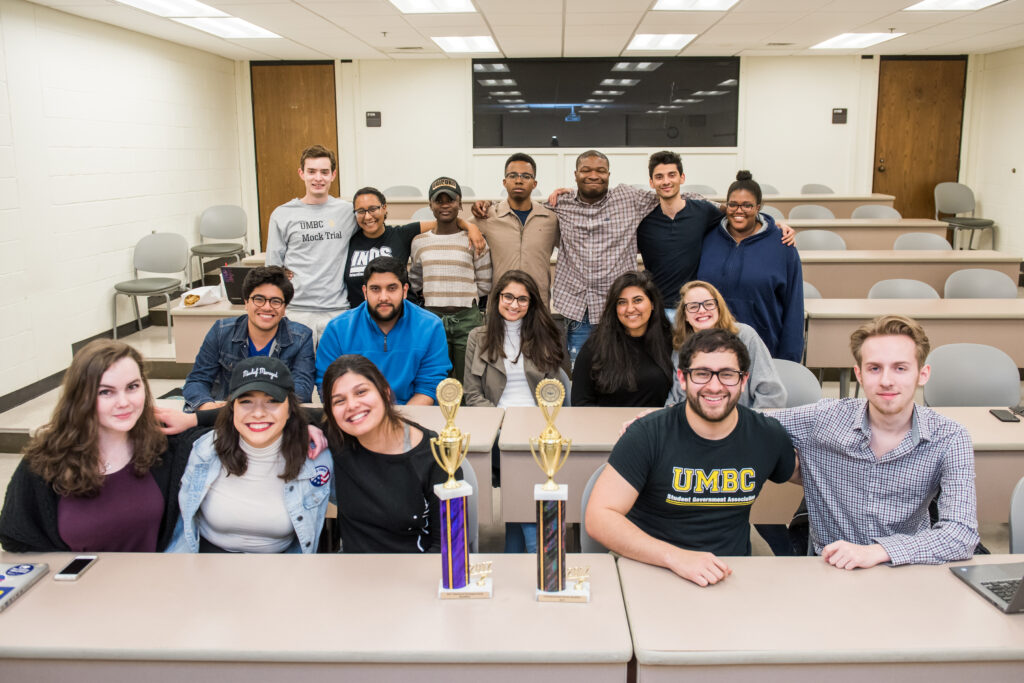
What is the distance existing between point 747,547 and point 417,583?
924mm

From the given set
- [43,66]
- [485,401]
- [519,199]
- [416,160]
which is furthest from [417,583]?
[416,160]

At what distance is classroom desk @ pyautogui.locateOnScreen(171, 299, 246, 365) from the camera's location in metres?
4.54

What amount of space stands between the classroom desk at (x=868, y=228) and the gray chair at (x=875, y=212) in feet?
1.56

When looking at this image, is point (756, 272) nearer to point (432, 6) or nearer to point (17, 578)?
point (17, 578)

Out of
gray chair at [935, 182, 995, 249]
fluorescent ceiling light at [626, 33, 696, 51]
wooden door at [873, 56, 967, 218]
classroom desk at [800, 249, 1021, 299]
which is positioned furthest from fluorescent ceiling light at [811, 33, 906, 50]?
classroom desk at [800, 249, 1021, 299]

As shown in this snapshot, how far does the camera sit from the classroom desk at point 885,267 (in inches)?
229

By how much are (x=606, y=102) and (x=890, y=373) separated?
8.69m

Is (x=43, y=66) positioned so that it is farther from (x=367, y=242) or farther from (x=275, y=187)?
(x=275, y=187)

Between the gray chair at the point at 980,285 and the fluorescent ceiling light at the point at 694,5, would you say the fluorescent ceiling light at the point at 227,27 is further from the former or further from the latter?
the gray chair at the point at 980,285

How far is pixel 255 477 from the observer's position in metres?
2.11

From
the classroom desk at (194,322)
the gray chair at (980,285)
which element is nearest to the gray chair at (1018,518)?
the gray chair at (980,285)

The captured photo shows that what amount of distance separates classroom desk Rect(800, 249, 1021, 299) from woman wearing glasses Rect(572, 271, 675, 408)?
10.6ft

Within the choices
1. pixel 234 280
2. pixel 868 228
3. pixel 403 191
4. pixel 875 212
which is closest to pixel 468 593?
pixel 234 280

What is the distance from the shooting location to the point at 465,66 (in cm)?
1003
